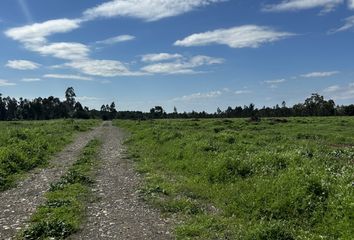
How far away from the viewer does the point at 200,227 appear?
12.0m

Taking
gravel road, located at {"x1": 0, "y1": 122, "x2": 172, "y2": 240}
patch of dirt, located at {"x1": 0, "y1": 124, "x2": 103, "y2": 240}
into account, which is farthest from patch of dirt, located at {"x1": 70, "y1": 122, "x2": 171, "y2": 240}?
patch of dirt, located at {"x1": 0, "y1": 124, "x2": 103, "y2": 240}

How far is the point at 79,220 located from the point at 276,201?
20.6 ft


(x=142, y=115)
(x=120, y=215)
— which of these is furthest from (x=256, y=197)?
(x=142, y=115)

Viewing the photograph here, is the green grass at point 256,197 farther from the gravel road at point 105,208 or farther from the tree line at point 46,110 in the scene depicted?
the tree line at point 46,110

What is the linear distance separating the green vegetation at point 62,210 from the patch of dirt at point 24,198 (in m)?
0.39

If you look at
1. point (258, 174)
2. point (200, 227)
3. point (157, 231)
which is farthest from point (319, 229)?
point (258, 174)

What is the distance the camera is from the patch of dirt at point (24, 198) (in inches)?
490

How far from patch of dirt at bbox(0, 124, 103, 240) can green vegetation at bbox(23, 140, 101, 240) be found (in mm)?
387

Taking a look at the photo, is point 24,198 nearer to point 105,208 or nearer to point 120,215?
point 105,208

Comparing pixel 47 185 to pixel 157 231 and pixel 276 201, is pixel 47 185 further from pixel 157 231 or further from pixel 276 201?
pixel 276 201

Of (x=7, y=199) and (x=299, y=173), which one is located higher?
(x=299, y=173)

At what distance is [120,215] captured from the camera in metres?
13.6

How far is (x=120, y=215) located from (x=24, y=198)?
4.85 meters

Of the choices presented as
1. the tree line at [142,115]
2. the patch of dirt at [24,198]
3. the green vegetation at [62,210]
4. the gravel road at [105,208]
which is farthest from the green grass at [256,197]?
the tree line at [142,115]
